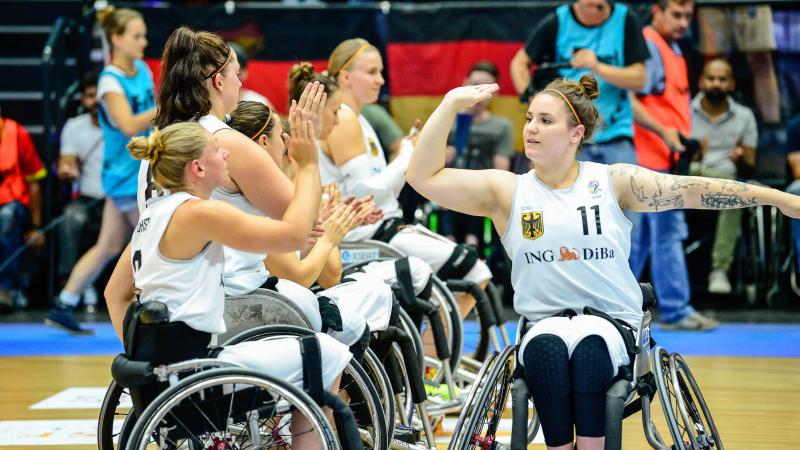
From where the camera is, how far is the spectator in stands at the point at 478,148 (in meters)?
7.91

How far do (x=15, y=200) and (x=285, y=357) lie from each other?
542 centimetres

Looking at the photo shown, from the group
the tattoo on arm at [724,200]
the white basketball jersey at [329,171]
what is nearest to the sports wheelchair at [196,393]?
the tattoo on arm at [724,200]

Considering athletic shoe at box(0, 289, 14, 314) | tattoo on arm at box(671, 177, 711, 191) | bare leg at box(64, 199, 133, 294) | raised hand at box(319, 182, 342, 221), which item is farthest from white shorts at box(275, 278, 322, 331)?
athletic shoe at box(0, 289, 14, 314)

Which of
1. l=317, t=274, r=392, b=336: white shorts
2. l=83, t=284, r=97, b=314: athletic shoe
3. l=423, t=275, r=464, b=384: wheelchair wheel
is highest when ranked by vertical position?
l=317, t=274, r=392, b=336: white shorts

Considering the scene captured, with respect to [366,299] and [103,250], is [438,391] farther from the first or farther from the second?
[103,250]

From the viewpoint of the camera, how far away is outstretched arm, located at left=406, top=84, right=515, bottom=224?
11.5 ft

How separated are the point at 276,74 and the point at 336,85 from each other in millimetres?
3309

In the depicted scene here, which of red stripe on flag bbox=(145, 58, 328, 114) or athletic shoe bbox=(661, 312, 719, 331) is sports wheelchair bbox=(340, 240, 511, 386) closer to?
athletic shoe bbox=(661, 312, 719, 331)

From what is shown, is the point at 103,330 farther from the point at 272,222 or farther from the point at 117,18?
the point at 272,222

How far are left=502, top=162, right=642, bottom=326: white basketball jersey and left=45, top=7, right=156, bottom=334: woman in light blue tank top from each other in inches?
148

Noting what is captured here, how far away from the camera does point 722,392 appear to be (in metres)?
5.57

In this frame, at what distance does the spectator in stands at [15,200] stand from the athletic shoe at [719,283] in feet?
14.5

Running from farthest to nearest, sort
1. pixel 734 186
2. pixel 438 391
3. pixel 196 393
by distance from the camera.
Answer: pixel 438 391, pixel 734 186, pixel 196 393

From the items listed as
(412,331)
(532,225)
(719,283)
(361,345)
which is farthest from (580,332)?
(719,283)
